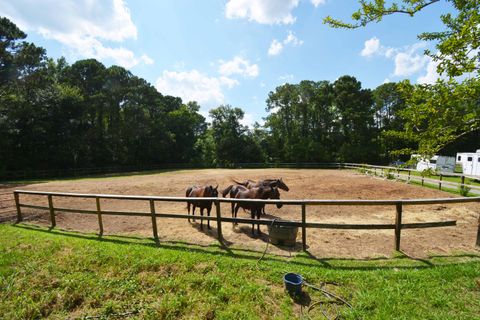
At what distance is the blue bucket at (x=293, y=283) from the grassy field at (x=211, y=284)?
12 cm

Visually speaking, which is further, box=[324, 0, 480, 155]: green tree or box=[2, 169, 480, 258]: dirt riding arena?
box=[2, 169, 480, 258]: dirt riding arena

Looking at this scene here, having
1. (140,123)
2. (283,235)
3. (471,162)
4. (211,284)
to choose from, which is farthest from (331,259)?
(140,123)

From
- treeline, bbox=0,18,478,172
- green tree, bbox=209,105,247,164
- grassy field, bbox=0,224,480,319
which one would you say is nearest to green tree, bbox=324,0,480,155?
grassy field, bbox=0,224,480,319

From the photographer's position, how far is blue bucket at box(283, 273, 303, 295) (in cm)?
371

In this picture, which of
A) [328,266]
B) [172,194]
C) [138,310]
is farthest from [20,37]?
[328,266]

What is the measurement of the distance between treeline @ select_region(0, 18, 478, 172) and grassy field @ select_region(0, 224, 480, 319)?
2076cm

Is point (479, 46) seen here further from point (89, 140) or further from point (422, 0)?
point (89, 140)

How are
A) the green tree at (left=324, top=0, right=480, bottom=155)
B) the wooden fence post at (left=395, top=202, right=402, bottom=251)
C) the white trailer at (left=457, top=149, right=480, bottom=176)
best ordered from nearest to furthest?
the green tree at (left=324, top=0, right=480, bottom=155) → the wooden fence post at (left=395, top=202, right=402, bottom=251) → the white trailer at (left=457, top=149, right=480, bottom=176)

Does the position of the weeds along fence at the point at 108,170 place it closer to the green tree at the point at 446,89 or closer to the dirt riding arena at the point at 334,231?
the dirt riding arena at the point at 334,231

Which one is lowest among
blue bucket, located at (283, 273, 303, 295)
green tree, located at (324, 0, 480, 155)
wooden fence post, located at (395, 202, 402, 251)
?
blue bucket, located at (283, 273, 303, 295)

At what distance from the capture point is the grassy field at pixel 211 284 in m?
3.44

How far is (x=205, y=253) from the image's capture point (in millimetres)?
5211

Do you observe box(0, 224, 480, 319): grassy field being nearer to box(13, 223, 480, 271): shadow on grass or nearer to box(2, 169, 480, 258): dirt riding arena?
box(13, 223, 480, 271): shadow on grass

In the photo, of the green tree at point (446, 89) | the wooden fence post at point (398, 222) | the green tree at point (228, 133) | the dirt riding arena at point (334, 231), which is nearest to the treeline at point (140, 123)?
Answer: the green tree at point (228, 133)
